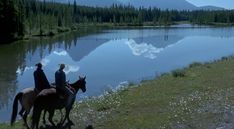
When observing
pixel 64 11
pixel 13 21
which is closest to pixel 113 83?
pixel 13 21

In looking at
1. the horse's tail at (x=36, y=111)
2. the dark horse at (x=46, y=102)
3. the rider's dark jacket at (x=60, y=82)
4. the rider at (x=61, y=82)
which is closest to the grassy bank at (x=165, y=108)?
the dark horse at (x=46, y=102)

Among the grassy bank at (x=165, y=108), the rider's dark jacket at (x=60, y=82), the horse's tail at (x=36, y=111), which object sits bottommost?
the grassy bank at (x=165, y=108)

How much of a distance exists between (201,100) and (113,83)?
1415 centimetres

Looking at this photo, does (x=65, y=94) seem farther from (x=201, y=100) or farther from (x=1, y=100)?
(x=1, y=100)

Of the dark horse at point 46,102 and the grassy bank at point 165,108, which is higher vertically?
the dark horse at point 46,102

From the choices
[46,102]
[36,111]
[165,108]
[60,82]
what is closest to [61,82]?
[60,82]

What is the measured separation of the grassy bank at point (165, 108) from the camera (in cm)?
→ 1783

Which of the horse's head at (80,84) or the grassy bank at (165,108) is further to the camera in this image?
the horse's head at (80,84)

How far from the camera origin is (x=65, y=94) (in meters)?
17.3

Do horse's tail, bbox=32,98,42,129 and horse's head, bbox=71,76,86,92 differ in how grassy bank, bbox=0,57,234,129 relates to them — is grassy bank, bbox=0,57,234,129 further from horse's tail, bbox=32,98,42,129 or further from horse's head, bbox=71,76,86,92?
horse's tail, bbox=32,98,42,129

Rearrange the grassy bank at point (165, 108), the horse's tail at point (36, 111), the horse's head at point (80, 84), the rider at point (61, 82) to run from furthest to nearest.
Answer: the horse's head at point (80, 84) → the grassy bank at point (165, 108) → the rider at point (61, 82) → the horse's tail at point (36, 111)

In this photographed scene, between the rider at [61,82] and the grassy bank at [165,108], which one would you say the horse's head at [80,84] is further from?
the grassy bank at [165,108]

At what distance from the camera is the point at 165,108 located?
20.5 meters

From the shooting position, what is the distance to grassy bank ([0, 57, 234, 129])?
17828 millimetres
